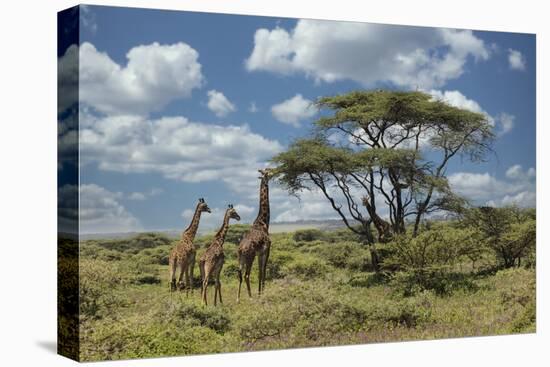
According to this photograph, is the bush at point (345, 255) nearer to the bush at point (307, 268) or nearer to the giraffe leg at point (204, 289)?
the bush at point (307, 268)

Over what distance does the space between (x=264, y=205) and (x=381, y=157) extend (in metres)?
2.10

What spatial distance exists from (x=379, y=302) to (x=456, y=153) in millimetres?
2840

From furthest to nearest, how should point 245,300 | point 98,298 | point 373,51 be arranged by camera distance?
point 373,51, point 245,300, point 98,298

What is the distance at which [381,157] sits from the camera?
48.6 feet

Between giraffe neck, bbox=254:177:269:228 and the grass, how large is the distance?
39cm

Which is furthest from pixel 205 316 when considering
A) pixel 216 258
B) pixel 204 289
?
pixel 216 258

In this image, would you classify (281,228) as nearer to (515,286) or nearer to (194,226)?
(194,226)

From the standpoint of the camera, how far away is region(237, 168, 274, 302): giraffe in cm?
1404

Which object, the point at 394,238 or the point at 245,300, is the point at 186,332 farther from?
the point at 394,238

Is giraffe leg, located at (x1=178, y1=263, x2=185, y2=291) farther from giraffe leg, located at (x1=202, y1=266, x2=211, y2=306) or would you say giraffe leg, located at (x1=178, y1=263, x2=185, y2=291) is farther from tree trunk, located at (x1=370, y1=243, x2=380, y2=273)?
tree trunk, located at (x1=370, y1=243, x2=380, y2=273)

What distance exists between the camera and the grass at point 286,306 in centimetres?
1268

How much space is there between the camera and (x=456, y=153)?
1553cm

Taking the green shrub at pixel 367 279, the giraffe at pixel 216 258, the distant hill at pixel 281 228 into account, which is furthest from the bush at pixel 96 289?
the green shrub at pixel 367 279

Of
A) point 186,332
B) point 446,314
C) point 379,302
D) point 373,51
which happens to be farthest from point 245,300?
point 373,51
